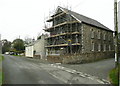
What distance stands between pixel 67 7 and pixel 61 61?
43.4 feet

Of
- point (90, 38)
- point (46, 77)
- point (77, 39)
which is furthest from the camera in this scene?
point (90, 38)

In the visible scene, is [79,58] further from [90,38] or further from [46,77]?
[46,77]

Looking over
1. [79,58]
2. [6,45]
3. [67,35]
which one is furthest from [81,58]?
[6,45]

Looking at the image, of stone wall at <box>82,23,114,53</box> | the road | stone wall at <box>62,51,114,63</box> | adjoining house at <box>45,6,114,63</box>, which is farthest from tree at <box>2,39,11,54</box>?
the road

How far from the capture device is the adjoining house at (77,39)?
22347 millimetres

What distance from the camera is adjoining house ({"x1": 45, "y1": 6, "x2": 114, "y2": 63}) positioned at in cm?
2235

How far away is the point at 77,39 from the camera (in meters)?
26.7

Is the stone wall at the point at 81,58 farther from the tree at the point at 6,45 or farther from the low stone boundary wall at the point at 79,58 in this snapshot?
the tree at the point at 6,45

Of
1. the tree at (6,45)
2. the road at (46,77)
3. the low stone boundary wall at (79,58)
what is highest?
the tree at (6,45)

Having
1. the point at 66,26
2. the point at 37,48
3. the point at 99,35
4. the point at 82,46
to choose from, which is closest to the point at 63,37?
the point at 66,26

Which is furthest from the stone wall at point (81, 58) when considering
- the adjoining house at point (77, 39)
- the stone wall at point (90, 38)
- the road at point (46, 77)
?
the road at point (46, 77)

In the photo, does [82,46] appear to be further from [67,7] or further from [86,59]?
[67,7]

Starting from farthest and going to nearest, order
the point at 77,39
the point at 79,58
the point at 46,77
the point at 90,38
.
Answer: the point at 90,38 < the point at 77,39 < the point at 79,58 < the point at 46,77

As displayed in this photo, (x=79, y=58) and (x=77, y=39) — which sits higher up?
(x=77, y=39)
